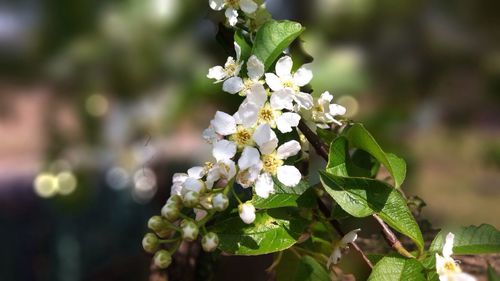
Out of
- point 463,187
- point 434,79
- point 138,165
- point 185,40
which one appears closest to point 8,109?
point 138,165

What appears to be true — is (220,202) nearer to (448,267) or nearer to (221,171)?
(221,171)

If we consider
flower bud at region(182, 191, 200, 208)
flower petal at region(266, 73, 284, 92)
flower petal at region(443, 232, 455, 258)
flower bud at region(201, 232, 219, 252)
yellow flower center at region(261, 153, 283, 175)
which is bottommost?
flower bud at region(201, 232, 219, 252)

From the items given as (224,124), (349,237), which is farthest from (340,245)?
(224,124)

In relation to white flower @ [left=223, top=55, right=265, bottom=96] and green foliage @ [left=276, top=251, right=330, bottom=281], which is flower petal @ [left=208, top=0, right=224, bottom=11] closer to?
white flower @ [left=223, top=55, right=265, bottom=96]

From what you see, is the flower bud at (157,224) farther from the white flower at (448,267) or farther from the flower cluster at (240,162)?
the white flower at (448,267)

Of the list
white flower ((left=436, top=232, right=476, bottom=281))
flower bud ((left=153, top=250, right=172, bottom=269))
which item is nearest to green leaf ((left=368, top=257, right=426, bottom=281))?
white flower ((left=436, top=232, right=476, bottom=281))

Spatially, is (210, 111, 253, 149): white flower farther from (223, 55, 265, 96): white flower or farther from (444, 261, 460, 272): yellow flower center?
(444, 261, 460, 272): yellow flower center

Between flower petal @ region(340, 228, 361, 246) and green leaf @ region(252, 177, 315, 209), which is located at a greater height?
green leaf @ region(252, 177, 315, 209)

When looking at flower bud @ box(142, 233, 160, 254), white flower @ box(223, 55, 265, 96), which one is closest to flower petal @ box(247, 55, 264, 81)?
white flower @ box(223, 55, 265, 96)
